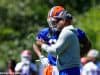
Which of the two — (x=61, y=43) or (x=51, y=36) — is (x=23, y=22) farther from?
(x=61, y=43)

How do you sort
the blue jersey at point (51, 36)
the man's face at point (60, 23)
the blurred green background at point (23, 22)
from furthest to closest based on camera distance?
1. the blurred green background at point (23, 22)
2. the blue jersey at point (51, 36)
3. the man's face at point (60, 23)

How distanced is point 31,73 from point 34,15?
20.2m

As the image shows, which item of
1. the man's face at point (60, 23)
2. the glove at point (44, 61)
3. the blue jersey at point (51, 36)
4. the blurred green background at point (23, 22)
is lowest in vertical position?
the glove at point (44, 61)

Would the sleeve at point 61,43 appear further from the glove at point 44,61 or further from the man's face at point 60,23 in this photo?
the glove at point 44,61

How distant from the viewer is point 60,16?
384 inches

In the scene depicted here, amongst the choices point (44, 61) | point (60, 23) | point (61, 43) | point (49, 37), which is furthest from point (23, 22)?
point (61, 43)

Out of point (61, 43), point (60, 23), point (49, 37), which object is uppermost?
point (49, 37)

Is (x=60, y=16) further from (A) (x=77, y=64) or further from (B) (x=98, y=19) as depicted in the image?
(B) (x=98, y=19)

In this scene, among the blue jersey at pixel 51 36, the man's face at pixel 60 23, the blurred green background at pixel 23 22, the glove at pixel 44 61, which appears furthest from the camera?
the blurred green background at pixel 23 22

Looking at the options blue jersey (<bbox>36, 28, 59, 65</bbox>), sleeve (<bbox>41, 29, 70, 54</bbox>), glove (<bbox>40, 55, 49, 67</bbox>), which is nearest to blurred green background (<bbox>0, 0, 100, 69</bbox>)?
blue jersey (<bbox>36, 28, 59, 65</bbox>)

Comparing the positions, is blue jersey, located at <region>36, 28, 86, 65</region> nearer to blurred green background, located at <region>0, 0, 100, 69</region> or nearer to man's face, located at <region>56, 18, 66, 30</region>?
man's face, located at <region>56, 18, 66, 30</region>

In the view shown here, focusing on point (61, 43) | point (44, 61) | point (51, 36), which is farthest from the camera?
point (51, 36)

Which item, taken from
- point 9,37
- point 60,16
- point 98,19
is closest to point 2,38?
point 9,37

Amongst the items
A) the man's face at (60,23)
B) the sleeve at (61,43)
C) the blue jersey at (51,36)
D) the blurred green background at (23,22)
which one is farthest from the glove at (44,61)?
the blurred green background at (23,22)
